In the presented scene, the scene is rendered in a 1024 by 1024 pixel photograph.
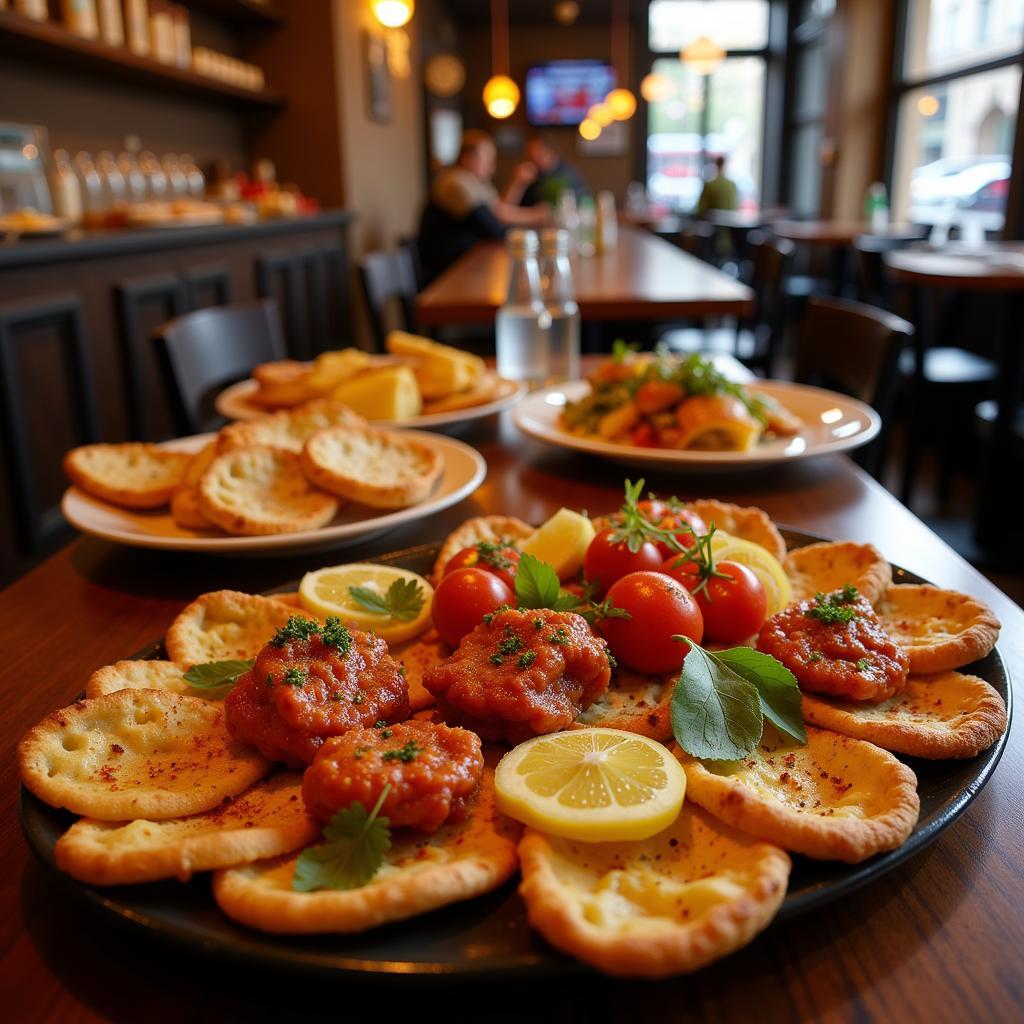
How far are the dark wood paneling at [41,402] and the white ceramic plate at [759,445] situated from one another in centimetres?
189

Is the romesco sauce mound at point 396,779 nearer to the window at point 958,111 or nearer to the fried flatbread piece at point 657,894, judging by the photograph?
the fried flatbread piece at point 657,894

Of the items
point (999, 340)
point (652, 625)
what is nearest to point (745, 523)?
point (652, 625)

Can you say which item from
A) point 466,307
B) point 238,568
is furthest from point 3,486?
point 238,568

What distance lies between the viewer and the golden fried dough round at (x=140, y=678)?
2.27 feet

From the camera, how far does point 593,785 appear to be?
554 mm

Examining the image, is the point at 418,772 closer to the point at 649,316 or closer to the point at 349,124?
the point at 649,316

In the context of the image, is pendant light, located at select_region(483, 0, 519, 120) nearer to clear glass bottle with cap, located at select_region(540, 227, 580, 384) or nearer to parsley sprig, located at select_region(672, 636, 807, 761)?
clear glass bottle with cap, located at select_region(540, 227, 580, 384)

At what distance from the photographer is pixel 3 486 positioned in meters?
2.80

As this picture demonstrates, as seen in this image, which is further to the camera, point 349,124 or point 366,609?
point 349,124

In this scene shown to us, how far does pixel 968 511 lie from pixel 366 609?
13.3 feet

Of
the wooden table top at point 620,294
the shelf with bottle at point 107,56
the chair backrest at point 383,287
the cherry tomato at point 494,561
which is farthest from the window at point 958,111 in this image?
the cherry tomato at point 494,561

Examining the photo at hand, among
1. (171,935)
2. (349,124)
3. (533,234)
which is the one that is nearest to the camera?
(171,935)

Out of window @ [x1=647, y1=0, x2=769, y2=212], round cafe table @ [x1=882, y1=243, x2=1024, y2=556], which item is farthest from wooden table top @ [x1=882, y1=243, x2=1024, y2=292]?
window @ [x1=647, y1=0, x2=769, y2=212]

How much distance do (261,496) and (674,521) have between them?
532 mm
